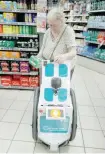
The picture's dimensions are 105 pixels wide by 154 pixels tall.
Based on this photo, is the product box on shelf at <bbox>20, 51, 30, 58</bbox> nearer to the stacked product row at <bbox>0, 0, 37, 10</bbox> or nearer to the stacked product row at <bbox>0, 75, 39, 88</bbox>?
the stacked product row at <bbox>0, 75, 39, 88</bbox>

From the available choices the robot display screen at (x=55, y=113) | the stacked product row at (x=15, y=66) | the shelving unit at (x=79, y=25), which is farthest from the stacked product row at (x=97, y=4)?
the robot display screen at (x=55, y=113)

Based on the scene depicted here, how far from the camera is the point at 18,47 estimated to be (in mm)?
4191

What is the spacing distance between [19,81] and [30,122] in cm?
148

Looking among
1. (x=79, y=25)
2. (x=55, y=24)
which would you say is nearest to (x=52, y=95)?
(x=55, y=24)

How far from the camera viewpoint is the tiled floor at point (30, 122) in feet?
8.33

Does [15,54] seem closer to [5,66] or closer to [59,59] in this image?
[5,66]

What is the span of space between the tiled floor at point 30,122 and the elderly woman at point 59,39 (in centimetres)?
105

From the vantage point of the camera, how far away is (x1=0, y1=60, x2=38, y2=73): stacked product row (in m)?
4.28

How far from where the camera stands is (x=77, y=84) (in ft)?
16.4

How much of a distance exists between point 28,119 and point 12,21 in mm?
2011

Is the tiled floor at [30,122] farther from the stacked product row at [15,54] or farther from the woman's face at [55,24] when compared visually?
the woman's face at [55,24]

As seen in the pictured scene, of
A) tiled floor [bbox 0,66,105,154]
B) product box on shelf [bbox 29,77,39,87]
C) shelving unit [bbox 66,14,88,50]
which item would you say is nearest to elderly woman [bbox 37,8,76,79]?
tiled floor [bbox 0,66,105,154]

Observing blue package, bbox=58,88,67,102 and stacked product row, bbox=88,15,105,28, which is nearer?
blue package, bbox=58,88,67,102

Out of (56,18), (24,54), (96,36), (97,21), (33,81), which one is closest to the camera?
(56,18)
